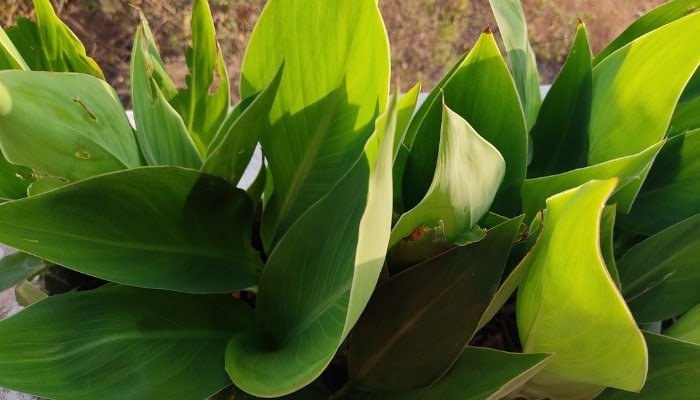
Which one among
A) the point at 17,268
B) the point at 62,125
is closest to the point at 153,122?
the point at 62,125

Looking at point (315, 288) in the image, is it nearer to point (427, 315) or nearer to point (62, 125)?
point (427, 315)

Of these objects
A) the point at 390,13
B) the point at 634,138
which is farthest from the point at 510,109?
the point at 390,13

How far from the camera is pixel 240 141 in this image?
1.21 feet

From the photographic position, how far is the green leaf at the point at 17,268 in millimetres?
458

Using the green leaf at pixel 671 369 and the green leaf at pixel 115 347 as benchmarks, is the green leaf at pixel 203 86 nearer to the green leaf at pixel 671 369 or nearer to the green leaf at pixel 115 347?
the green leaf at pixel 115 347

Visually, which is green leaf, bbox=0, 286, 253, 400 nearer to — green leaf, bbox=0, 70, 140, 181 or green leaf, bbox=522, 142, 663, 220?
green leaf, bbox=0, 70, 140, 181

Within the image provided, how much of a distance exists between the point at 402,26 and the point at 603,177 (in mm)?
1156

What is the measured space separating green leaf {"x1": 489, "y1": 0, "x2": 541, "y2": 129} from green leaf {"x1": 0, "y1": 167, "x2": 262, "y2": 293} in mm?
200

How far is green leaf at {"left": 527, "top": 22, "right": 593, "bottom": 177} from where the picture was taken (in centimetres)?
45

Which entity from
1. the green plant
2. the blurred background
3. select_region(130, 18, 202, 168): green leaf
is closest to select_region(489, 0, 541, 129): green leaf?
the green plant

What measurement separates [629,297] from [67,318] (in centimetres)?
36

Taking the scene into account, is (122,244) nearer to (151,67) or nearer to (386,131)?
(151,67)

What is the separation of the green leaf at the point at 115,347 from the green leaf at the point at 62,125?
79 mm

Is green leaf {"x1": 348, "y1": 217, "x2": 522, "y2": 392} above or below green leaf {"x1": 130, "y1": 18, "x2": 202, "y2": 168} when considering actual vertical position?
below
